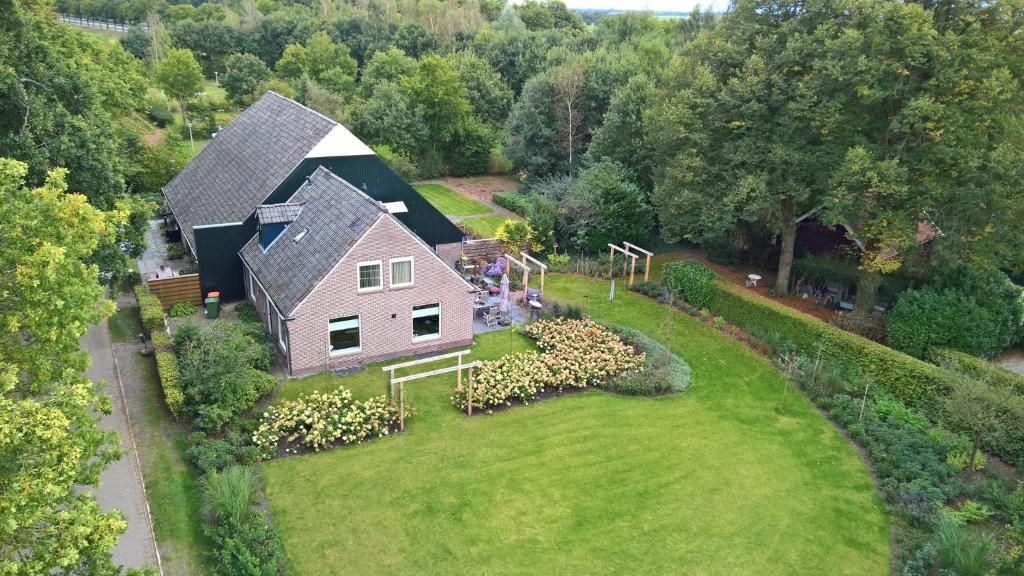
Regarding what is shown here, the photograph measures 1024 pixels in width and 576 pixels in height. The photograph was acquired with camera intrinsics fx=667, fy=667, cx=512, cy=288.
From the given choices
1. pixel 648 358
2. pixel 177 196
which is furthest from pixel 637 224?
pixel 177 196

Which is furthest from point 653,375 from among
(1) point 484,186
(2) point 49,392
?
(1) point 484,186

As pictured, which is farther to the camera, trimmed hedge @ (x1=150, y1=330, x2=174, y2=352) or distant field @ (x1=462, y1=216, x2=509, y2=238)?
distant field @ (x1=462, y1=216, x2=509, y2=238)

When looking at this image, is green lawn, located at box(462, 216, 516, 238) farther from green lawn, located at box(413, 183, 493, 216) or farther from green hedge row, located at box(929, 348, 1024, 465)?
green hedge row, located at box(929, 348, 1024, 465)

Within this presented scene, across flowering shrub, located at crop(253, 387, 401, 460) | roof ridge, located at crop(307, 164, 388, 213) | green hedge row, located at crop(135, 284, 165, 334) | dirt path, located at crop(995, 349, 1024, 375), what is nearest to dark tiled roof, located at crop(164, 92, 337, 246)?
roof ridge, located at crop(307, 164, 388, 213)

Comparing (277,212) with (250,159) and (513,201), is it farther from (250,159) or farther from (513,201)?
(513,201)

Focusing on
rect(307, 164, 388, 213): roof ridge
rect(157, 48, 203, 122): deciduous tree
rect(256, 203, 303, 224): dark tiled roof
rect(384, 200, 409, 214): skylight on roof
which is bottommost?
rect(384, 200, 409, 214): skylight on roof

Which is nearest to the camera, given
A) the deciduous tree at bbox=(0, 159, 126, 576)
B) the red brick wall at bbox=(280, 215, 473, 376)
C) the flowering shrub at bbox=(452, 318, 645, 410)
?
the deciduous tree at bbox=(0, 159, 126, 576)
